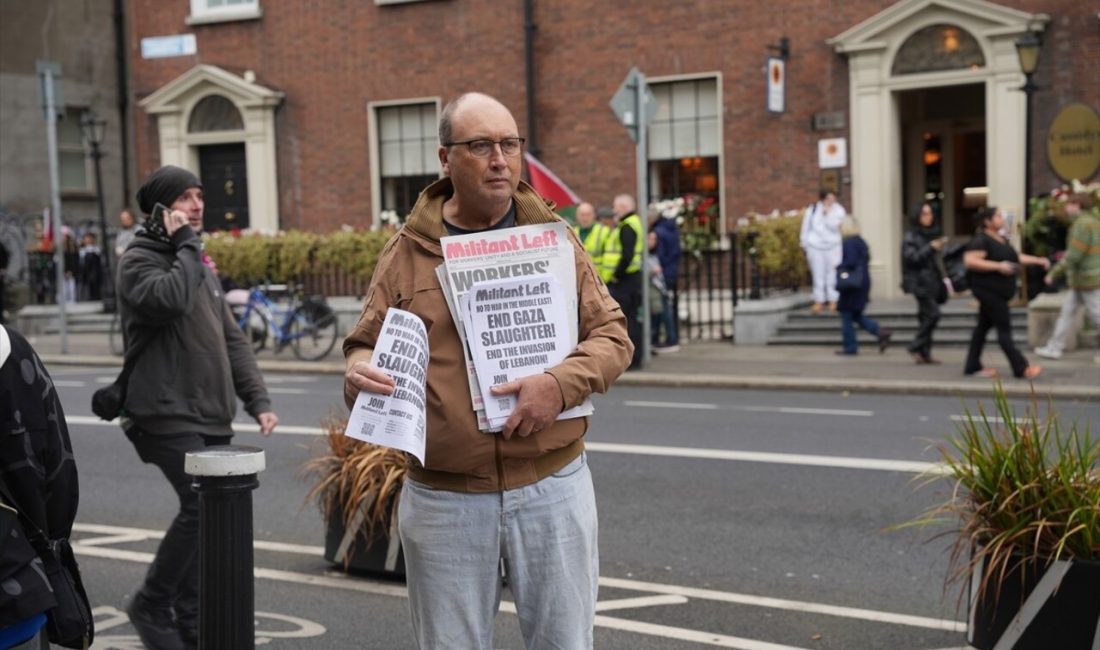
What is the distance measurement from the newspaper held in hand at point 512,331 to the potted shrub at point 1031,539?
6.82 feet

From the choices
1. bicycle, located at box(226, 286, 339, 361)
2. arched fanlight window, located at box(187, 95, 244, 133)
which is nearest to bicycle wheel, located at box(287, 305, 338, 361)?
bicycle, located at box(226, 286, 339, 361)

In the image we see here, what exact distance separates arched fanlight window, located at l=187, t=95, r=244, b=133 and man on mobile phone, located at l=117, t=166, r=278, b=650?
70.1ft

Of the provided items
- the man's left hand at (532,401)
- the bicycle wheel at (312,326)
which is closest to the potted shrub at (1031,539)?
the man's left hand at (532,401)

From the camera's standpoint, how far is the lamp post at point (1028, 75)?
1816 cm

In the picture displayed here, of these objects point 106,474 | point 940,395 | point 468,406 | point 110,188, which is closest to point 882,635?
point 468,406

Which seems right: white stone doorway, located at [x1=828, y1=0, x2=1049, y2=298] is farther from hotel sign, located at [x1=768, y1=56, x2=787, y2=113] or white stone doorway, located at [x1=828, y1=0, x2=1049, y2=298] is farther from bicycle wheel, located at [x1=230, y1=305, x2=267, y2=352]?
bicycle wheel, located at [x1=230, y1=305, x2=267, y2=352]

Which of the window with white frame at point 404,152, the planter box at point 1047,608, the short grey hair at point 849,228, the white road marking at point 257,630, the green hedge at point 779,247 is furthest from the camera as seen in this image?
the window with white frame at point 404,152

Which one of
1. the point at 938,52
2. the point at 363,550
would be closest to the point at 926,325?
the point at 938,52

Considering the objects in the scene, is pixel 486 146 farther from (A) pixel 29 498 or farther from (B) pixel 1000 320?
(B) pixel 1000 320

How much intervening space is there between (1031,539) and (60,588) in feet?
10.4

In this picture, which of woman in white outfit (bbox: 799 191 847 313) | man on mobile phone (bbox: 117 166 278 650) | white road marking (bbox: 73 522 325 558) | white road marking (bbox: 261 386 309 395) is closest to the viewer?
man on mobile phone (bbox: 117 166 278 650)

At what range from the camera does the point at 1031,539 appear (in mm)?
4867

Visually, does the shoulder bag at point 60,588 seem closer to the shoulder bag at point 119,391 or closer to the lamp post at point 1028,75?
the shoulder bag at point 119,391

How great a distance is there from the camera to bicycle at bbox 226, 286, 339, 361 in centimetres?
1917
